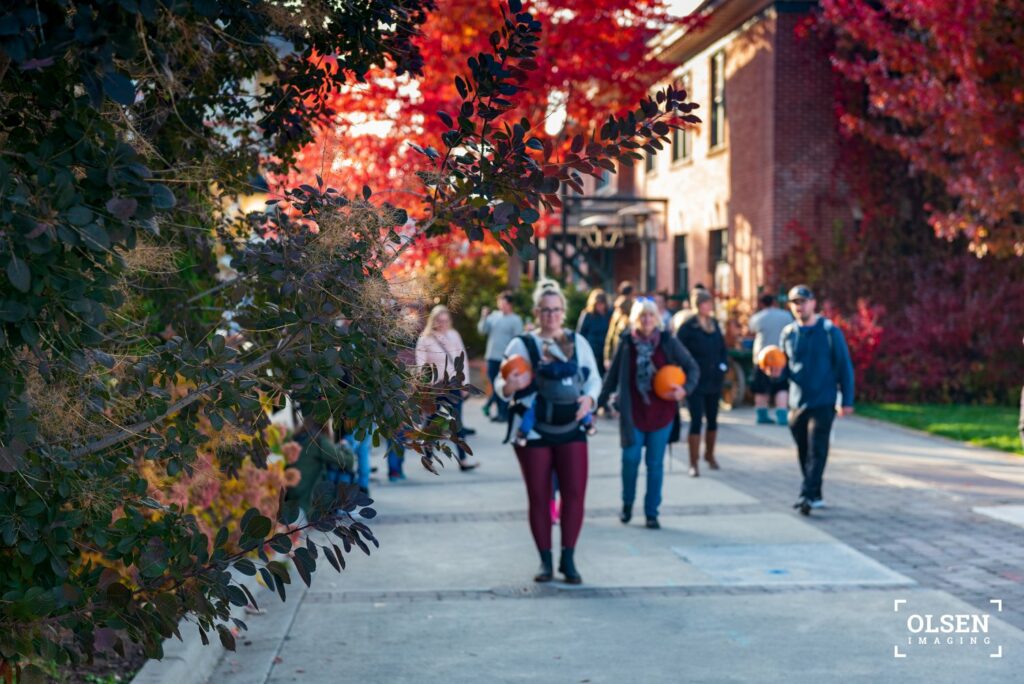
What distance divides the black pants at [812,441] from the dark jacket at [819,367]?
72 mm

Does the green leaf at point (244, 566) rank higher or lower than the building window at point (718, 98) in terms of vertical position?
lower

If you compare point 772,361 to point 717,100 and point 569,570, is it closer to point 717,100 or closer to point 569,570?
point 569,570

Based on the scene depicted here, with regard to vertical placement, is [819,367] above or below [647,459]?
above

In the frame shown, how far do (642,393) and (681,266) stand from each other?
19830 mm

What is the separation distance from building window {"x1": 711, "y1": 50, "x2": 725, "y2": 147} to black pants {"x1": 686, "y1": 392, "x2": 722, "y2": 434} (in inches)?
534

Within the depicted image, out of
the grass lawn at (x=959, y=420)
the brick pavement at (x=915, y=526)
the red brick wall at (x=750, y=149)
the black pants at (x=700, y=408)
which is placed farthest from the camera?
the red brick wall at (x=750, y=149)

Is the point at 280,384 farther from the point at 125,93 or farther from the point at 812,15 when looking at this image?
the point at 812,15

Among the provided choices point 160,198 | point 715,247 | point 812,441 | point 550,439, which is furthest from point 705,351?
point 715,247

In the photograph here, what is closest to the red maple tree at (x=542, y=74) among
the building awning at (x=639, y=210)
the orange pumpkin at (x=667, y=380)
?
the building awning at (x=639, y=210)

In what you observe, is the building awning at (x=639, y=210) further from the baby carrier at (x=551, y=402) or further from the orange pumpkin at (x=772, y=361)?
the baby carrier at (x=551, y=402)

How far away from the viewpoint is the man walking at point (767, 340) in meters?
17.8

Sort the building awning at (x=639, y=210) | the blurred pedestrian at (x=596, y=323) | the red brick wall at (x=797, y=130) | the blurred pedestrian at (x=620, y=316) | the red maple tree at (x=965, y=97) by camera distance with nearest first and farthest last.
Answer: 1. the blurred pedestrian at (x=620, y=316)
2. the red maple tree at (x=965, y=97)
3. the blurred pedestrian at (x=596, y=323)
4. the red brick wall at (x=797, y=130)
5. the building awning at (x=639, y=210)

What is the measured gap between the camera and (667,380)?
10609 millimetres

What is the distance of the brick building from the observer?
76.7 feet
